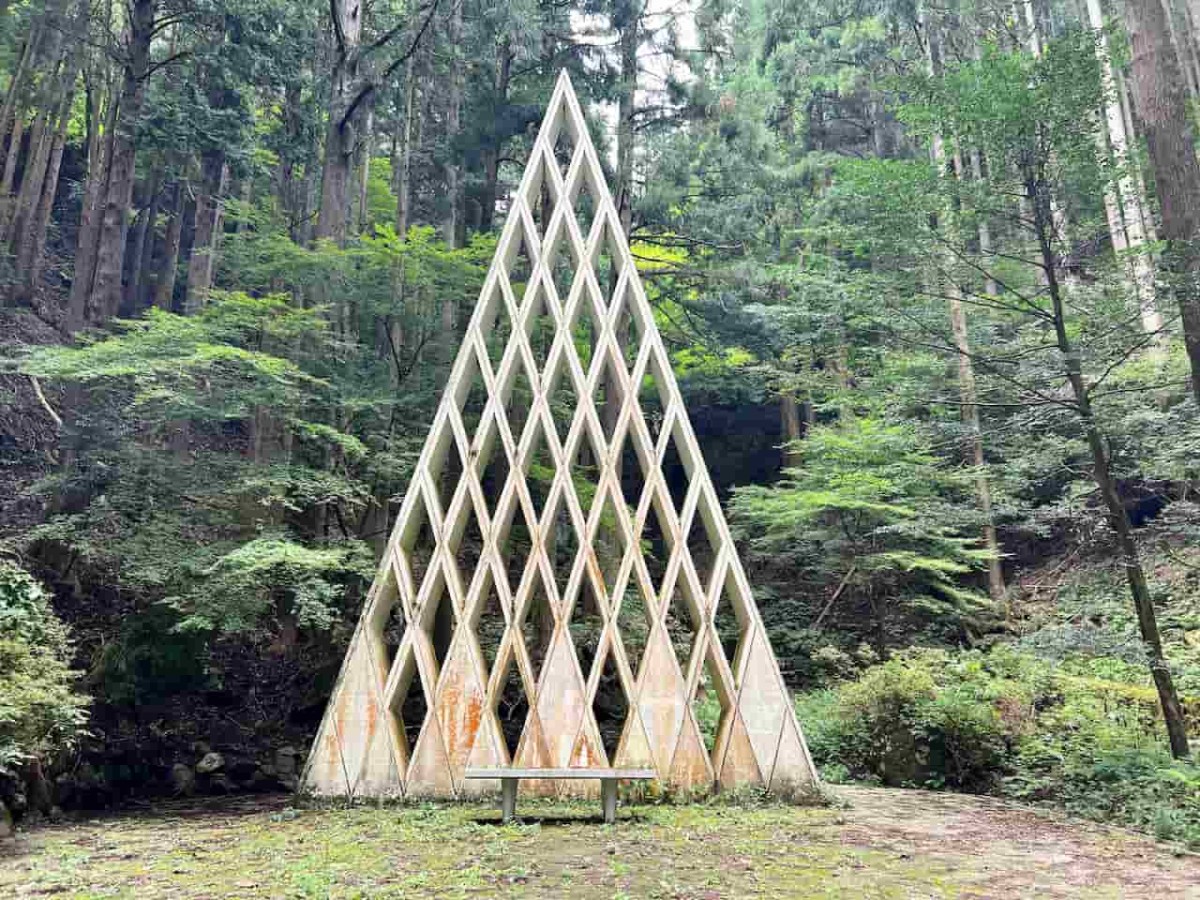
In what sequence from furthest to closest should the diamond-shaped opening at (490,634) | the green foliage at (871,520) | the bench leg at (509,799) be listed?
1. the green foliage at (871,520)
2. the diamond-shaped opening at (490,634)
3. the bench leg at (509,799)

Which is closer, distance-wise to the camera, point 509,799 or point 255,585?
point 509,799

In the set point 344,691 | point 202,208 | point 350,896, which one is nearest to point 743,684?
point 344,691

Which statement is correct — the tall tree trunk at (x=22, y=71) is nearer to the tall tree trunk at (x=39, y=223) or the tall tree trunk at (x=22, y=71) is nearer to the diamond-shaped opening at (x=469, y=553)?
the tall tree trunk at (x=39, y=223)

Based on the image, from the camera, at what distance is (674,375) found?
12.7 meters

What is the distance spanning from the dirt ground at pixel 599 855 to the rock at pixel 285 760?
8.61ft

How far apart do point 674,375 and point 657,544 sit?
731 cm

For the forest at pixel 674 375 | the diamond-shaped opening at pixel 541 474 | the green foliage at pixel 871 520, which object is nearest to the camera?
the forest at pixel 674 375

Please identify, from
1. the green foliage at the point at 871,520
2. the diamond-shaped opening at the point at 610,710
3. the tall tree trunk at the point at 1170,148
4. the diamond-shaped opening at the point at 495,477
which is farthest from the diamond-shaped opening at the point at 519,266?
the tall tree trunk at the point at 1170,148

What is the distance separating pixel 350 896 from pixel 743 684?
4.32 metres

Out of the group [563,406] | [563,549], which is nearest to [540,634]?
[563,549]

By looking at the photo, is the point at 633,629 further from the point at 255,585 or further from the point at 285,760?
the point at 255,585

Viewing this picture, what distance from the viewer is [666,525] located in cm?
815

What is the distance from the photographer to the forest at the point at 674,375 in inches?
307

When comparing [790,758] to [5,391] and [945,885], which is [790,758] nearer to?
[945,885]
